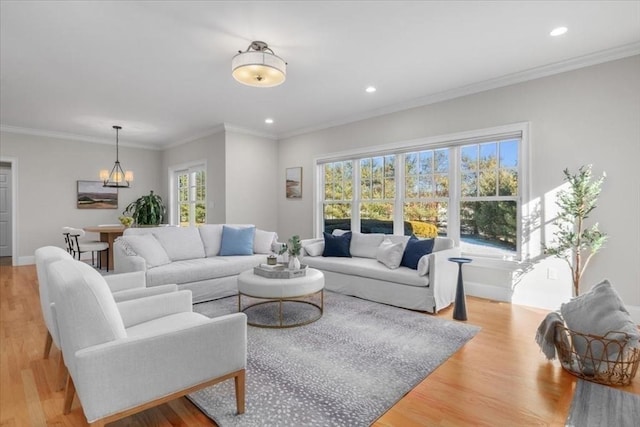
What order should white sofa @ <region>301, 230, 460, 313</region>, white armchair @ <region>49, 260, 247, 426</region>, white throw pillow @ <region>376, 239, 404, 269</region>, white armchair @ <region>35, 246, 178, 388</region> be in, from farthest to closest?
white throw pillow @ <region>376, 239, 404, 269</region>, white sofa @ <region>301, 230, 460, 313</region>, white armchair @ <region>35, 246, 178, 388</region>, white armchair @ <region>49, 260, 247, 426</region>

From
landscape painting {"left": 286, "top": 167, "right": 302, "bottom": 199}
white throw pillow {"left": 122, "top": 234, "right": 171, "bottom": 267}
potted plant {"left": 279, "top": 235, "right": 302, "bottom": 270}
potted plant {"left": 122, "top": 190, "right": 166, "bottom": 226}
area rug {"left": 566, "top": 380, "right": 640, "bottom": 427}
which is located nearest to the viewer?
area rug {"left": 566, "top": 380, "right": 640, "bottom": 427}

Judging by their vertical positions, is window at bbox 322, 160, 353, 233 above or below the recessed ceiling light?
below

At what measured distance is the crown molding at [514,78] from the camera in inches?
131

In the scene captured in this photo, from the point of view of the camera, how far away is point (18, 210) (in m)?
6.39

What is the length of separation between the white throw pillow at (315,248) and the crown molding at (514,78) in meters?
2.24

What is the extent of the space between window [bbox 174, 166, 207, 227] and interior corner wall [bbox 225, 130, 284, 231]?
95 centimetres

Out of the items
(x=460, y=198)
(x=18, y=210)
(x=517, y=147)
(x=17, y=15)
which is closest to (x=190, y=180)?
(x=18, y=210)

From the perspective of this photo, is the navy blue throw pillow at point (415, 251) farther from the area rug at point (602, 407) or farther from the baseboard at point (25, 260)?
the baseboard at point (25, 260)

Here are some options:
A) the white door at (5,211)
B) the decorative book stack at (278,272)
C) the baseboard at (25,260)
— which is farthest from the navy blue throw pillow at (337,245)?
the white door at (5,211)

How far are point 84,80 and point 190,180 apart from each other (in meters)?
3.45

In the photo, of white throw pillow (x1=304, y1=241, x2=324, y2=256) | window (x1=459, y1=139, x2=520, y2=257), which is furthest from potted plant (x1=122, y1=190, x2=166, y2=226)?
window (x1=459, y1=139, x2=520, y2=257)

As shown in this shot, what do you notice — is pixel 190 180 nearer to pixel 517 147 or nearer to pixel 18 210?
pixel 18 210

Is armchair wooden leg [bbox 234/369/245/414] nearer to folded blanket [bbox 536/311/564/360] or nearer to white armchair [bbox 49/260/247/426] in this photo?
white armchair [bbox 49/260/247/426]

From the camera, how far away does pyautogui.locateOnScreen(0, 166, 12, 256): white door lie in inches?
298
